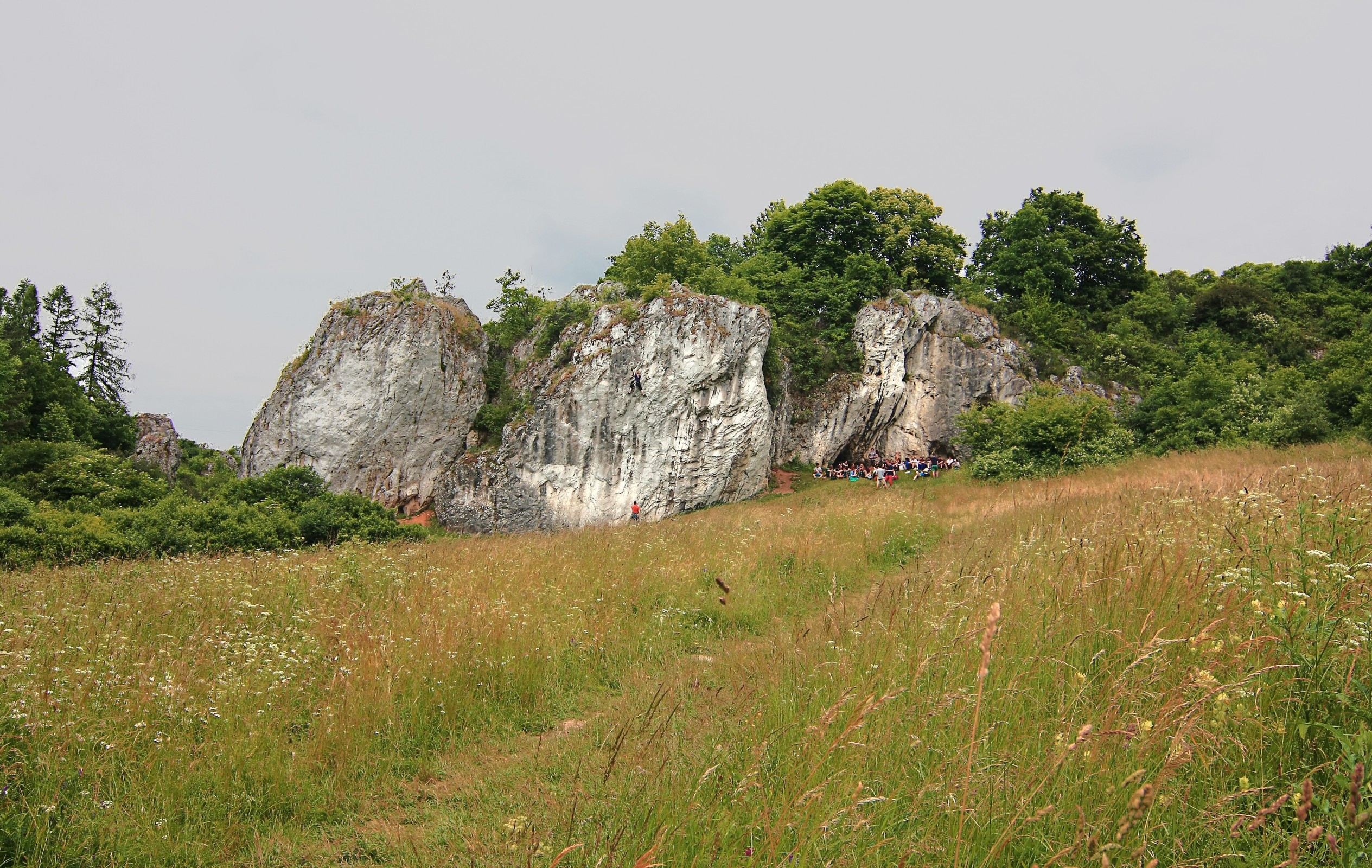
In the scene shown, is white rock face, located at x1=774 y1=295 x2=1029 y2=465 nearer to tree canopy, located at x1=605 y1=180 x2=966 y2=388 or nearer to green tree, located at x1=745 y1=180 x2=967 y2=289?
tree canopy, located at x1=605 y1=180 x2=966 y2=388

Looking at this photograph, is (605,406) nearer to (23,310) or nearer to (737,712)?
(737,712)

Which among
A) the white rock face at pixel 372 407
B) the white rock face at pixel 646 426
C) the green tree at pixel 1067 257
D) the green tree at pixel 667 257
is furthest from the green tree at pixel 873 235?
the white rock face at pixel 372 407

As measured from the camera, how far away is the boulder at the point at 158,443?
4312 cm

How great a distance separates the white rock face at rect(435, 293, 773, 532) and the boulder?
92.5 feet

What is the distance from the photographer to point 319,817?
11.4ft

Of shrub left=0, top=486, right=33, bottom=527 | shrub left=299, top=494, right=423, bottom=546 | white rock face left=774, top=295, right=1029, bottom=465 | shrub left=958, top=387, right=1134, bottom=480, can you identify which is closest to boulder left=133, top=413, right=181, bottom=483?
shrub left=299, top=494, right=423, bottom=546

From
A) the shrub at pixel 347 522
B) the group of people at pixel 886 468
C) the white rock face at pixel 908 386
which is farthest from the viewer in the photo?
the white rock face at pixel 908 386

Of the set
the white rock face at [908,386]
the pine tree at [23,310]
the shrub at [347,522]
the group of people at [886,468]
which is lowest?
the shrub at [347,522]

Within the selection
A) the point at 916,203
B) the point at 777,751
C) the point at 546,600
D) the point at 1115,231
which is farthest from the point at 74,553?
the point at 1115,231

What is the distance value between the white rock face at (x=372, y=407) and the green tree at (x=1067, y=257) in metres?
37.2

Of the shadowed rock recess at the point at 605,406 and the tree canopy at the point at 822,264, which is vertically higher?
the tree canopy at the point at 822,264

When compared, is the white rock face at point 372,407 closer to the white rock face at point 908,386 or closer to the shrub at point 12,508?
the white rock face at point 908,386

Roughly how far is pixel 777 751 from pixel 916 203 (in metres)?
46.5

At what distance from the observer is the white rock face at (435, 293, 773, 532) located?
1233 inches
